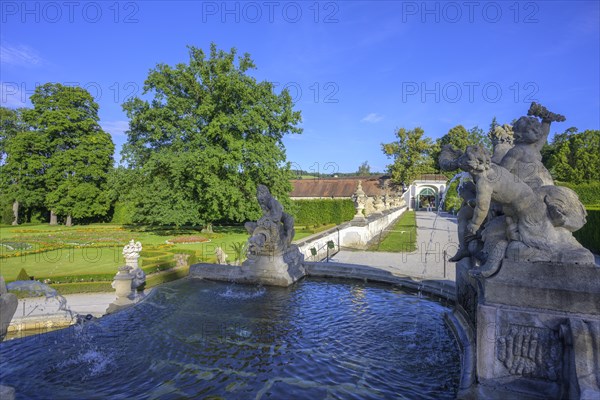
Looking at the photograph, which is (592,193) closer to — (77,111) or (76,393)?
(76,393)

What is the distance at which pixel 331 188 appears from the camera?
198 feet

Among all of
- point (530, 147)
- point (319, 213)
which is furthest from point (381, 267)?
point (319, 213)

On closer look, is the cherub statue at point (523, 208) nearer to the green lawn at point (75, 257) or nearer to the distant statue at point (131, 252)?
the distant statue at point (131, 252)

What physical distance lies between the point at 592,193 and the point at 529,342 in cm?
3542

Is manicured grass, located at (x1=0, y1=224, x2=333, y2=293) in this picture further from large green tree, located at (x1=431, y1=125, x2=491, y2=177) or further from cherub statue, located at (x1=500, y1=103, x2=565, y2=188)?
large green tree, located at (x1=431, y1=125, x2=491, y2=177)

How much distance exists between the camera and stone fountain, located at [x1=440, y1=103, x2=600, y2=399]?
114 inches

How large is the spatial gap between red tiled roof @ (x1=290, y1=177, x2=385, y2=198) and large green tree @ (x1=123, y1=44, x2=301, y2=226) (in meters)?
31.8

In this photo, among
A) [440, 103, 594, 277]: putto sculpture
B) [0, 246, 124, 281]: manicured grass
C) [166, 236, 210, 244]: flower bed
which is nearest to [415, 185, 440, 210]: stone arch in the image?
[166, 236, 210, 244]: flower bed

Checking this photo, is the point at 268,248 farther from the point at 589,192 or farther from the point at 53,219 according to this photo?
the point at 53,219

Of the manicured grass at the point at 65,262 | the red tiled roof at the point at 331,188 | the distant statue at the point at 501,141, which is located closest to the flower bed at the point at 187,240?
the manicured grass at the point at 65,262

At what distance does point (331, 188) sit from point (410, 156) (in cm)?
1650

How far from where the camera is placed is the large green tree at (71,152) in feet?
121

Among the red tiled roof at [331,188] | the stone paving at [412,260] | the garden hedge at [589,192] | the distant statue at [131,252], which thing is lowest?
the stone paving at [412,260]

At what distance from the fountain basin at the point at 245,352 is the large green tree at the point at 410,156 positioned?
6042 cm
